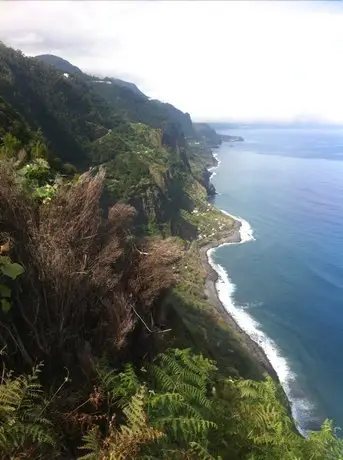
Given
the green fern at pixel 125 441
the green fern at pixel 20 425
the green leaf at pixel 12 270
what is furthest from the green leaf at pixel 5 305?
the green fern at pixel 125 441

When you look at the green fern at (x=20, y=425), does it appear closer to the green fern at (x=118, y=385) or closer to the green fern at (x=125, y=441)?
the green fern at (x=125, y=441)

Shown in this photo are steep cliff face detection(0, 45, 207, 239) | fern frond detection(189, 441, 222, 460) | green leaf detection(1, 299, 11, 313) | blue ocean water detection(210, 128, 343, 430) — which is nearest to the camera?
fern frond detection(189, 441, 222, 460)

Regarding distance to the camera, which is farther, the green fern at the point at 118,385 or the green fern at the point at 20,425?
the green fern at the point at 118,385

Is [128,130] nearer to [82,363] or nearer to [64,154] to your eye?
[64,154]

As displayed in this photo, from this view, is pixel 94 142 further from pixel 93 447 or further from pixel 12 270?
pixel 93 447

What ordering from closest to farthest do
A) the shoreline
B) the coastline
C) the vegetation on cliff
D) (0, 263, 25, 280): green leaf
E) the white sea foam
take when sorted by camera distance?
the vegetation on cliff
(0, 263, 25, 280): green leaf
the white sea foam
the coastline
the shoreline

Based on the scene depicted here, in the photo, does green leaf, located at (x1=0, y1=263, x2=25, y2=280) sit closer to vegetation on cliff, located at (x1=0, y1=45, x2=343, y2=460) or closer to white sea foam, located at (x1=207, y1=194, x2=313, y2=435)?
vegetation on cliff, located at (x1=0, y1=45, x2=343, y2=460)

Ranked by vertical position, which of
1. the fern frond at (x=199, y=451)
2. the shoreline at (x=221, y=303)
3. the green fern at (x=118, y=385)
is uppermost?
the green fern at (x=118, y=385)

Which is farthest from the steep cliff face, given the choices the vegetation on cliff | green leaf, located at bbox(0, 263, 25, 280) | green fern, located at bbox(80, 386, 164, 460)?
green fern, located at bbox(80, 386, 164, 460)
